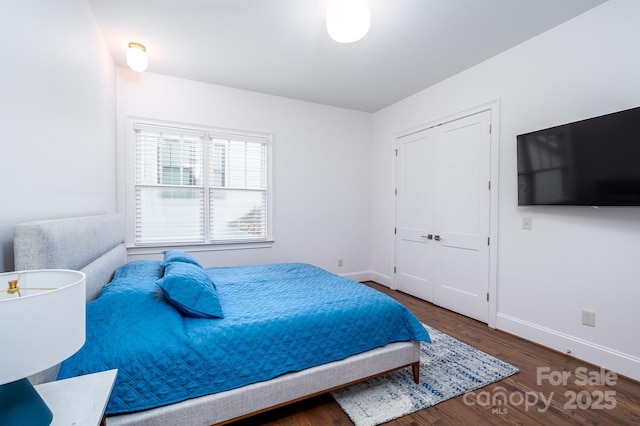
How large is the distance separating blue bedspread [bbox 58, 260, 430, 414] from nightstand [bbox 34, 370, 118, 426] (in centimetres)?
32

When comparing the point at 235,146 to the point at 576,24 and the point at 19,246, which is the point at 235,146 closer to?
the point at 19,246

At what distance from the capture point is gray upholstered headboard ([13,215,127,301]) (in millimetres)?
1126

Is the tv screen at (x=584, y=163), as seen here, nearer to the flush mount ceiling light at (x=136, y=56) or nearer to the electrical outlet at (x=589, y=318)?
the electrical outlet at (x=589, y=318)

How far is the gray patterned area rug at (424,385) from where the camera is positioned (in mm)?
1766

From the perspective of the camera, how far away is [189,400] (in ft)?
4.64

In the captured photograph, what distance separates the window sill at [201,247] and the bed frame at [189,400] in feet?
4.09

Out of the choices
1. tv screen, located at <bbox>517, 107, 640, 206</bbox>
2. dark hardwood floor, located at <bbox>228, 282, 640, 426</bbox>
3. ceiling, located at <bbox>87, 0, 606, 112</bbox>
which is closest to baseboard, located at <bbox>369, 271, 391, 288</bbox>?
dark hardwood floor, located at <bbox>228, 282, 640, 426</bbox>

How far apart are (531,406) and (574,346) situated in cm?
98

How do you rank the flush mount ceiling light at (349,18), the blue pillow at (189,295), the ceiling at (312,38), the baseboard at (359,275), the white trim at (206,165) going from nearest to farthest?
the blue pillow at (189,295), the flush mount ceiling light at (349,18), the ceiling at (312,38), the white trim at (206,165), the baseboard at (359,275)

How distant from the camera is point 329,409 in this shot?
179 cm

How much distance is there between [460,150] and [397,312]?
2.27 metres

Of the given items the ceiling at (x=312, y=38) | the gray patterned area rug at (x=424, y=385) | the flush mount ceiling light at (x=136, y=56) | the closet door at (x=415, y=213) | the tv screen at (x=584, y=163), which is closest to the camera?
the gray patterned area rug at (x=424, y=385)

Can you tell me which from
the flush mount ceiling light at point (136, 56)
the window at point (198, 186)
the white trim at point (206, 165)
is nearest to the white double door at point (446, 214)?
the white trim at point (206, 165)

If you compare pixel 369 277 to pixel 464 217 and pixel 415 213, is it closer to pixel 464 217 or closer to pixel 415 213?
pixel 415 213
